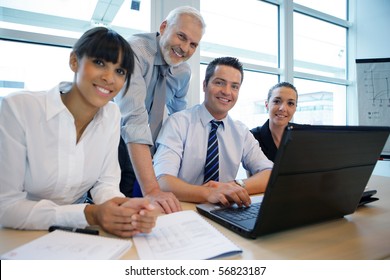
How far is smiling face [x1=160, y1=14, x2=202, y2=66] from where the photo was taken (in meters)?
1.64

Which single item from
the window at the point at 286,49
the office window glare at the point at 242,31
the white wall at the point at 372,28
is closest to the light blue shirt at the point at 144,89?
the window at the point at 286,49

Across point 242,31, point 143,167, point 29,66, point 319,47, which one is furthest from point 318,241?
point 319,47

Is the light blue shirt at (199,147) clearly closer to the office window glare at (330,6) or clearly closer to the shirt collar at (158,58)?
the shirt collar at (158,58)

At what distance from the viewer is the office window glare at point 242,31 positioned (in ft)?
10.2

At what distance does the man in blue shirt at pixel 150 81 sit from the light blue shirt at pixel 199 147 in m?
0.13

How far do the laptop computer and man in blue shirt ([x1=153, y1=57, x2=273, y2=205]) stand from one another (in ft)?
1.85

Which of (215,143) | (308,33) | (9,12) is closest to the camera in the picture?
(215,143)

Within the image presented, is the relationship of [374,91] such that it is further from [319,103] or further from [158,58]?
[158,58]

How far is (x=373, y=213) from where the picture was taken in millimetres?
1021

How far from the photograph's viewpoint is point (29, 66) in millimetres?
2201

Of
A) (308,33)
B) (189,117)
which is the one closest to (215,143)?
(189,117)
